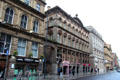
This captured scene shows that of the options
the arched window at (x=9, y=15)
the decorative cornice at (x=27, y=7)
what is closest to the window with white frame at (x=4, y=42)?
the arched window at (x=9, y=15)

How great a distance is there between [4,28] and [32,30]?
5166mm

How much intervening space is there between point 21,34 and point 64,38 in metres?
14.9

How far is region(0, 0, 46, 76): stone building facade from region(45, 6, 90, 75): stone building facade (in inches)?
147

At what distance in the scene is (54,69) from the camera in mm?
25172

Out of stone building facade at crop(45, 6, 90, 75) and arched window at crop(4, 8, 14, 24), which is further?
stone building facade at crop(45, 6, 90, 75)

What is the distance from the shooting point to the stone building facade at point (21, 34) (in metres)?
15.5

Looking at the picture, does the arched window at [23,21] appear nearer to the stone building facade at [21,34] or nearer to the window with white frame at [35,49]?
the stone building facade at [21,34]

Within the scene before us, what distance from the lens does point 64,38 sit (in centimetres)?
3058

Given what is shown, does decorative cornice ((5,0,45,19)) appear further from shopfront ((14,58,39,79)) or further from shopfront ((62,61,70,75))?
shopfront ((62,61,70,75))

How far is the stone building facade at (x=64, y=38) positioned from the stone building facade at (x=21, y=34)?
3745mm

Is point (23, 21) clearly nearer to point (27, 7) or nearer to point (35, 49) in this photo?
point (27, 7)

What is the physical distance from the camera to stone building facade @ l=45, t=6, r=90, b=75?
1080 inches

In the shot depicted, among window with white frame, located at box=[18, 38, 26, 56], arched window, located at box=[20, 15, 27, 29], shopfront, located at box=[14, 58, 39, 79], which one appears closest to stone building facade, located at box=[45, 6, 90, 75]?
arched window, located at box=[20, 15, 27, 29]

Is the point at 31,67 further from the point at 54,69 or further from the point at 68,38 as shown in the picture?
the point at 68,38
